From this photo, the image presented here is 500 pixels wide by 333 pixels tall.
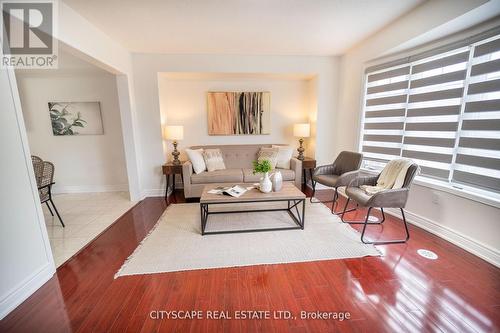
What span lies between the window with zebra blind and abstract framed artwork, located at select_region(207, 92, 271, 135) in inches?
73.4

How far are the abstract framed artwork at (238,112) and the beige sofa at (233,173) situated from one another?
39 cm

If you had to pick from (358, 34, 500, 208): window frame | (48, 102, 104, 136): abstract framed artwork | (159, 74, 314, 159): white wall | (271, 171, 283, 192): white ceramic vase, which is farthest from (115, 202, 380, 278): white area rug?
Answer: (48, 102, 104, 136): abstract framed artwork

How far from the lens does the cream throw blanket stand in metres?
2.26

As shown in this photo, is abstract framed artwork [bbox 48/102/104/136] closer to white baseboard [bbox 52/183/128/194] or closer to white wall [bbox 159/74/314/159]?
white baseboard [bbox 52/183/128/194]

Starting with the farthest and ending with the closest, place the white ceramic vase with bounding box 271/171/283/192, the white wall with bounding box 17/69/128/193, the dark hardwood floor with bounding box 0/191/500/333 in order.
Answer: the white wall with bounding box 17/69/128/193 < the white ceramic vase with bounding box 271/171/283/192 < the dark hardwood floor with bounding box 0/191/500/333

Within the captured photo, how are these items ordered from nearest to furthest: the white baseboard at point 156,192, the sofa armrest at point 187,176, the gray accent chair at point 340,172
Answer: the gray accent chair at point 340,172
the sofa armrest at point 187,176
the white baseboard at point 156,192

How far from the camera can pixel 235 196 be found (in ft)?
7.55

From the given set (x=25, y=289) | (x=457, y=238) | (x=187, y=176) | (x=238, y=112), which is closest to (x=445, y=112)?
(x=457, y=238)

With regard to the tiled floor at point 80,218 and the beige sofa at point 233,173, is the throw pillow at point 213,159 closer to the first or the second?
the beige sofa at point 233,173

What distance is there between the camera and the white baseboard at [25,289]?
4.52 ft

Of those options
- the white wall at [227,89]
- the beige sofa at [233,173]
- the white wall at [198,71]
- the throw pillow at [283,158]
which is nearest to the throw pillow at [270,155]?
the throw pillow at [283,158]

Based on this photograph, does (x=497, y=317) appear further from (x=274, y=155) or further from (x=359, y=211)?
(x=274, y=155)

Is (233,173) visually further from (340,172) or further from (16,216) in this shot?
(16,216)

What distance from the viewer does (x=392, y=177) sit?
2400mm
